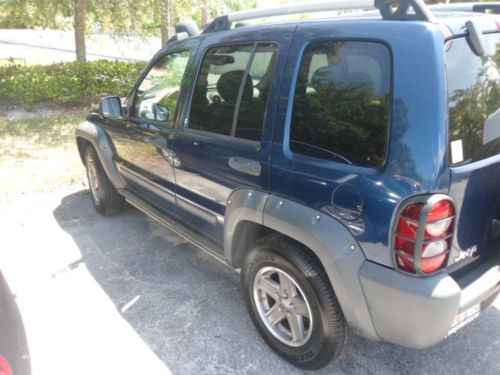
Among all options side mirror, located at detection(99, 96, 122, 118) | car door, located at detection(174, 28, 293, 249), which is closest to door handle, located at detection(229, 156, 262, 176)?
car door, located at detection(174, 28, 293, 249)

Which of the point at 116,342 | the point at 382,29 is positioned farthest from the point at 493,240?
the point at 116,342

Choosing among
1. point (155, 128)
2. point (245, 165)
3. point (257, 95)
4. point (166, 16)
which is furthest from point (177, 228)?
point (166, 16)

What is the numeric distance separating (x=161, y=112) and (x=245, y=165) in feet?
3.68

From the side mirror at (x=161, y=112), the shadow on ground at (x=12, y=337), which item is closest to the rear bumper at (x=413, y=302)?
the shadow on ground at (x=12, y=337)

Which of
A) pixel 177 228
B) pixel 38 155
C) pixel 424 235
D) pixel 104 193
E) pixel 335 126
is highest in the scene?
pixel 335 126

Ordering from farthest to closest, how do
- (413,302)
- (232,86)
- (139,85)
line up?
(139,85)
(232,86)
(413,302)

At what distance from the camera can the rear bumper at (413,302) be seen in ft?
5.75

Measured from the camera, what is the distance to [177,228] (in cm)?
321

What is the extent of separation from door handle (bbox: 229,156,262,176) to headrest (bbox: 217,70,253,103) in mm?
373

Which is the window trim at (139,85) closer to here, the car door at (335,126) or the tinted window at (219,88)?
the tinted window at (219,88)

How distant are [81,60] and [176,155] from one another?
8144 mm

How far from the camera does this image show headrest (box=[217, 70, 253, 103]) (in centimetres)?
249

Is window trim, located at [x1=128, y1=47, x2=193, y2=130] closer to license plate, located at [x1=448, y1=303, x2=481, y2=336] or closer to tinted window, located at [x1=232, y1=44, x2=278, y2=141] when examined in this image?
tinted window, located at [x1=232, y1=44, x2=278, y2=141]

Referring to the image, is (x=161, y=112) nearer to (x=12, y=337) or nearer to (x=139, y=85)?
(x=139, y=85)
